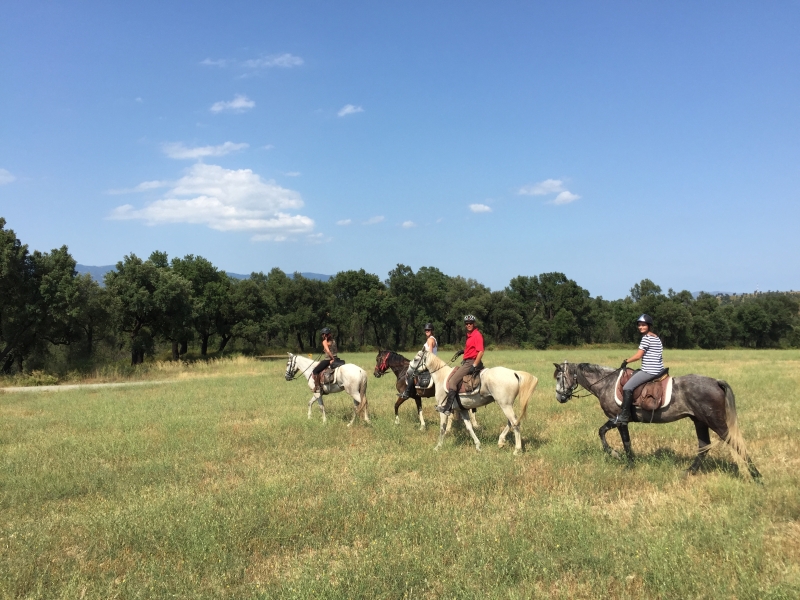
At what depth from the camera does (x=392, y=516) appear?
6.78m

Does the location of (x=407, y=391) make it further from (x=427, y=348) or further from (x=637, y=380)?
(x=637, y=380)

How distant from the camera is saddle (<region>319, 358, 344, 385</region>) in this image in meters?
14.1

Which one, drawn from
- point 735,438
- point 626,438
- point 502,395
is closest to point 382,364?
point 502,395

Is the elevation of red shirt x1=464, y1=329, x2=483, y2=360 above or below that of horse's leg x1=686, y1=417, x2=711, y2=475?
above

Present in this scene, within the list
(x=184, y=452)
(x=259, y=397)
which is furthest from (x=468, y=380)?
(x=259, y=397)

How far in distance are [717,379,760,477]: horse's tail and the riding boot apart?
4.68 feet

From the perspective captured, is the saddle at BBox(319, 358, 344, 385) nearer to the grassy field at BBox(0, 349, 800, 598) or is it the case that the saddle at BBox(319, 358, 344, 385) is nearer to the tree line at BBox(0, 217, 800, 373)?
the grassy field at BBox(0, 349, 800, 598)

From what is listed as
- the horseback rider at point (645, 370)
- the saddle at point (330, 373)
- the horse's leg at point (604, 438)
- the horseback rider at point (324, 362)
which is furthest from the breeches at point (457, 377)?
the horseback rider at point (324, 362)

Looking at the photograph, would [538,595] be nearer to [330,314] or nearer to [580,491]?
[580,491]

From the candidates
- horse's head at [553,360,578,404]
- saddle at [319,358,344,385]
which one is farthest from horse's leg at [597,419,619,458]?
saddle at [319,358,344,385]

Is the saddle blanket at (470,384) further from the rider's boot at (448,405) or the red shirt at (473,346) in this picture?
the red shirt at (473,346)

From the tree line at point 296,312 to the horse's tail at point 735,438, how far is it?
34485mm

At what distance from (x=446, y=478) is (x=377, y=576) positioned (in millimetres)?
3333

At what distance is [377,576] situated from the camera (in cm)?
518
